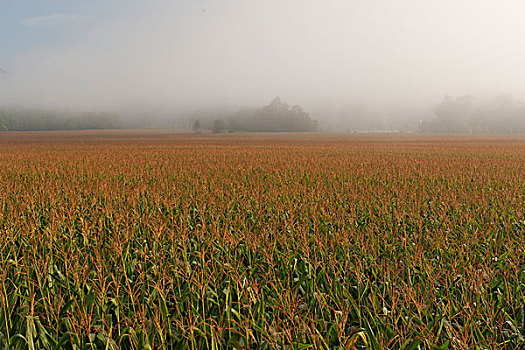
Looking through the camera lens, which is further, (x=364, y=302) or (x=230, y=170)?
(x=230, y=170)

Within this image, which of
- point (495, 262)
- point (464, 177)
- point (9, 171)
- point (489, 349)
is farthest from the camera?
point (9, 171)

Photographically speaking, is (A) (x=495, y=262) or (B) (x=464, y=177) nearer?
(A) (x=495, y=262)

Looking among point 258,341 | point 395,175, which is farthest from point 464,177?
point 258,341

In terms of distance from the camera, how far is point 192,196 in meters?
10.6

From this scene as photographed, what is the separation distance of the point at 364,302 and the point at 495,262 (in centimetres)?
238

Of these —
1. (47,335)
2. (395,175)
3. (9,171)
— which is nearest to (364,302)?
(47,335)

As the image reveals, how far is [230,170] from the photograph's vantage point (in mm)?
18047

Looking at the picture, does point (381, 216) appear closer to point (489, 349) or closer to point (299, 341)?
point (489, 349)

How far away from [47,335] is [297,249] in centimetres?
346

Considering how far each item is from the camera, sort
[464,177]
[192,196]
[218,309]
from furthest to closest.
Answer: [464,177], [192,196], [218,309]

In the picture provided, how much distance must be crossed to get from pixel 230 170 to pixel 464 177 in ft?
37.0

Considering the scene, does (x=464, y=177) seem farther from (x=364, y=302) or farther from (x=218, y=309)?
(x=218, y=309)

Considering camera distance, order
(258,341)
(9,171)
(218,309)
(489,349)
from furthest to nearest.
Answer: (9,171) < (218,309) < (258,341) < (489,349)

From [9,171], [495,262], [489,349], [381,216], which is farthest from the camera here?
[9,171]
